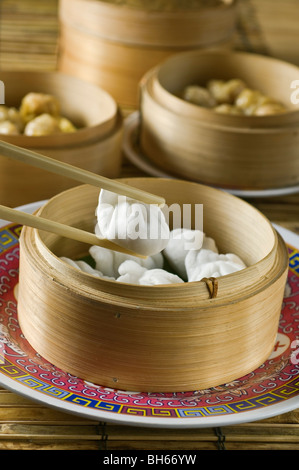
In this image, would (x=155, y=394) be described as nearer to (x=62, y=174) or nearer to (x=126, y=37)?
(x=62, y=174)

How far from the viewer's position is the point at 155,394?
1.11m

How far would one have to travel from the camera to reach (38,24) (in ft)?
9.77

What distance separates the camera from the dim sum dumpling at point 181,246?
1320 mm

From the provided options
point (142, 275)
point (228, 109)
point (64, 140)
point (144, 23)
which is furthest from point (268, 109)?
point (142, 275)

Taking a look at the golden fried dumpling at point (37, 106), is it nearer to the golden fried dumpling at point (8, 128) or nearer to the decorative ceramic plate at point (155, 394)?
the golden fried dumpling at point (8, 128)

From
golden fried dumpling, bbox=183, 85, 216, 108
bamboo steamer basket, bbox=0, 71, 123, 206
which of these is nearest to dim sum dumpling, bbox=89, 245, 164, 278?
bamboo steamer basket, bbox=0, 71, 123, 206

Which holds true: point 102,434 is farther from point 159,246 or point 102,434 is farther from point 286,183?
point 286,183

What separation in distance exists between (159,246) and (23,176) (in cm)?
63

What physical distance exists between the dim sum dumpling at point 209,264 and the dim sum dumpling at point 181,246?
3cm

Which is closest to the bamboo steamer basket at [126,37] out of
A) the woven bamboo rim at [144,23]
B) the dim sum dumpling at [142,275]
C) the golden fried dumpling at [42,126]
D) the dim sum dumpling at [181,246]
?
the woven bamboo rim at [144,23]

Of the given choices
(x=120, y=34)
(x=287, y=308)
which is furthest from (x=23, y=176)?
(x=120, y=34)

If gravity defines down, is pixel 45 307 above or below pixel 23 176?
above

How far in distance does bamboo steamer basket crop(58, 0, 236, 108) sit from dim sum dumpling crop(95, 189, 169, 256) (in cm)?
131

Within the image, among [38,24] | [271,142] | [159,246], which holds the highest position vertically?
[159,246]
